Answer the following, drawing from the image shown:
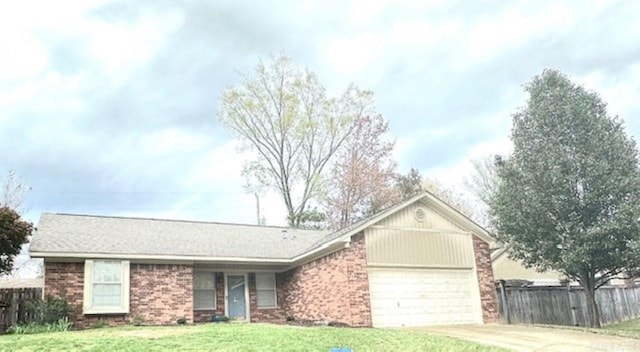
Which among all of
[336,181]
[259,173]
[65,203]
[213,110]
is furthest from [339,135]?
[65,203]

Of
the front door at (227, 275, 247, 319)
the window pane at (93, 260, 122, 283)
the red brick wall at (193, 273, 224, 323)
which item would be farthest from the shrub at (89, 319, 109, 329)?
the front door at (227, 275, 247, 319)

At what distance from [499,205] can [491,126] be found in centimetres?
610

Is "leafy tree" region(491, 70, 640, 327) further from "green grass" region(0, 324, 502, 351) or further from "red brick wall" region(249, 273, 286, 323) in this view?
"red brick wall" region(249, 273, 286, 323)

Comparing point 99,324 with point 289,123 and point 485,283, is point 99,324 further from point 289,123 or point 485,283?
point 289,123

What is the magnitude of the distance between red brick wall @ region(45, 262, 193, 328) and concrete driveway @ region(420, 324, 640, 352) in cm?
798

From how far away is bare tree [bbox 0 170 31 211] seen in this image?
30.4 m

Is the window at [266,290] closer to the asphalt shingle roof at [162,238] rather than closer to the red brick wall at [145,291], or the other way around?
Answer: the asphalt shingle roof at [162,238]

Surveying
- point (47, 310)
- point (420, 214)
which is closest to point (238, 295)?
point (47, 310)

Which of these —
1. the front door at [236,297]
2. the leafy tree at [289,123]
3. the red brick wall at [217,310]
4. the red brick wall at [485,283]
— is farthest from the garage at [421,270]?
the leafy tree at [289,123]

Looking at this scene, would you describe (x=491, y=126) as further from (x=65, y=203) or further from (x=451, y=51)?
(x=65, y=203)

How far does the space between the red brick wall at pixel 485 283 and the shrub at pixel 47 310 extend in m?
13.4

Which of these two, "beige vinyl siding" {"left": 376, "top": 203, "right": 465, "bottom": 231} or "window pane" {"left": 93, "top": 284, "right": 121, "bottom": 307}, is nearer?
"window pane" {"left": 93, "top": 284, "right": 121, "bottom": 307}

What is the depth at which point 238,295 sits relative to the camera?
20.1 meters

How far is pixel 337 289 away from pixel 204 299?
17.5 feet
